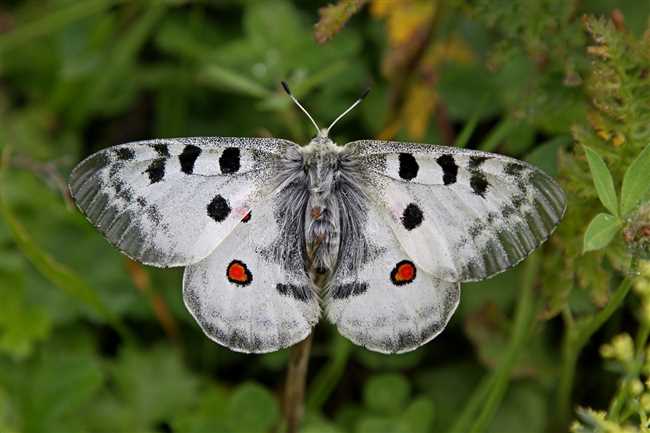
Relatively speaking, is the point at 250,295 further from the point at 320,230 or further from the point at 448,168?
the point at 448,168

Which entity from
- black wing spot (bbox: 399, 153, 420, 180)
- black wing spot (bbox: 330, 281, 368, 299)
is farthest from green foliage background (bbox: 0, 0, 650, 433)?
black wing spot (bbox: 330, 281, 368, 299)

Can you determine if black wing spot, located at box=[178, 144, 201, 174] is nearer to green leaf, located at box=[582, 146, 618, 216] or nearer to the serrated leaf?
the serrated leaf

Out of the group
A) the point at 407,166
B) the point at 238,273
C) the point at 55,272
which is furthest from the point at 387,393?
the point at 55,272

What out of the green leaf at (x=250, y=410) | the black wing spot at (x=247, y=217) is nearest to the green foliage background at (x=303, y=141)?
the green leaf at (x=250, y=410)

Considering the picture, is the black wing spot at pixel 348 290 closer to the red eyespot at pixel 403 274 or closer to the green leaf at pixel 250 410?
the red eyespot at pixel 403 274

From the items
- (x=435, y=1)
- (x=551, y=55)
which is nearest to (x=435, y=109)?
(x=435, y=1)

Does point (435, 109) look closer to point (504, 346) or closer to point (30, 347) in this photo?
point (504, 346)
